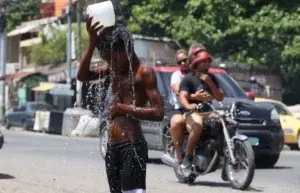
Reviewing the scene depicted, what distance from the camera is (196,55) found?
1099 cm

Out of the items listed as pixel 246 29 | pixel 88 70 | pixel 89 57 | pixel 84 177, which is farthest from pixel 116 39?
pixel 246 29

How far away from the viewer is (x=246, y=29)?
3167cm

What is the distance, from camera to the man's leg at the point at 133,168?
590 cm

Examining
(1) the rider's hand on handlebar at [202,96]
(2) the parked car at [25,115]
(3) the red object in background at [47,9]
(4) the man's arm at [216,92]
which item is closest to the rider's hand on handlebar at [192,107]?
(1) the rider's hand on handlebar at [202,96]

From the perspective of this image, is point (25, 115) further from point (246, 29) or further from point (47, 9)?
point (47, 9)

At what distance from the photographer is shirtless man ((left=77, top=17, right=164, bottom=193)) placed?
5.92 metres

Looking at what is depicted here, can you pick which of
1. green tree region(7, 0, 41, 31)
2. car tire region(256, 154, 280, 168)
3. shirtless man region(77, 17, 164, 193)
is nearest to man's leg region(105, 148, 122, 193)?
shirtless man region(77, 17, 164, 193)

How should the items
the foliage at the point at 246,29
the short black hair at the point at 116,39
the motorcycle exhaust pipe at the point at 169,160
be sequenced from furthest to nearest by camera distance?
the foliage at the point at 246,29 → the motorcycle exhaust pipe at the point at 169,160 → the short black hair at the point at 116,39

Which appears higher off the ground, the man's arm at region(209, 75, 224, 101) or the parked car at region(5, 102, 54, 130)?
the man's arm at region(209, 75, 224, 101)

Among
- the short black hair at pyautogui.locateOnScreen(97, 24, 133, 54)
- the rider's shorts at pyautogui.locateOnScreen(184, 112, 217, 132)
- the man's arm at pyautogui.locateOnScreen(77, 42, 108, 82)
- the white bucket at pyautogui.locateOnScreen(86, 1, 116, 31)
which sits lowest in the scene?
the rider's shorts at pyautogui.locateOnScreen(184, 112, 217, 132)

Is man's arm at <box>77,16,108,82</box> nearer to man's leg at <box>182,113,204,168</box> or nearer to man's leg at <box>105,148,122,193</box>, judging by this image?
man's leg at <box>105,148,122,193</box>

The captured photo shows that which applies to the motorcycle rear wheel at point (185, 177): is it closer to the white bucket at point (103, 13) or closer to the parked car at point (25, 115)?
the white bucket at point (103, 13)

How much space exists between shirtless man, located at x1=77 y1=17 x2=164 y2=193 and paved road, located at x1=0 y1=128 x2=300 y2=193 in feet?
13.9

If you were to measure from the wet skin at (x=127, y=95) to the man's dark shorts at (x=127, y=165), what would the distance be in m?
0.06
